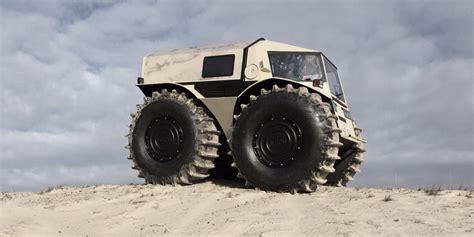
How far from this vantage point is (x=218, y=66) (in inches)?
410

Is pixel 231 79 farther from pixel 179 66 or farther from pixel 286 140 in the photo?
pixel 286 140

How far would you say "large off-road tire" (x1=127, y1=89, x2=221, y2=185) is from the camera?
9.80m

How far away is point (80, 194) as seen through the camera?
9.99m

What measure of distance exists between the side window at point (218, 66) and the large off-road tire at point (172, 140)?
0.70 m

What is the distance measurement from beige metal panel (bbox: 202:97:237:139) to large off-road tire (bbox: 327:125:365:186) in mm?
2627

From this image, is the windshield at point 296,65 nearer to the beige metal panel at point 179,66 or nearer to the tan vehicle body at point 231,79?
the tan vehicle body at point 231,79

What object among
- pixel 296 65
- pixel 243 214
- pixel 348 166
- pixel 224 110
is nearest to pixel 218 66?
pixel 224 110

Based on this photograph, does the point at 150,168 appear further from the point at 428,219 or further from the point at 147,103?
the point at 428,219

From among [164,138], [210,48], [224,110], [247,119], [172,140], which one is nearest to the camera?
[247,119]

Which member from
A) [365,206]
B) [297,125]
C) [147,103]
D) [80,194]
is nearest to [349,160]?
[297,125]

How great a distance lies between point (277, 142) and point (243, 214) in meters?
2.19

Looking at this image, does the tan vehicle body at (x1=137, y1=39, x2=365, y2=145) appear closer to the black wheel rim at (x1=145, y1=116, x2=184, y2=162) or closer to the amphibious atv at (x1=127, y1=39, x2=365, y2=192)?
the amphibious atv at (x1=127, y1=39, x2=365, y2=192)

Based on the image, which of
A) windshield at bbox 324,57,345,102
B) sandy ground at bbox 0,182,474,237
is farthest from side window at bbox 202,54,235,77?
sandy ground at bbox 0,182,474,237

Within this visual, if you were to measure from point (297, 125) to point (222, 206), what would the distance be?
1993 mm
